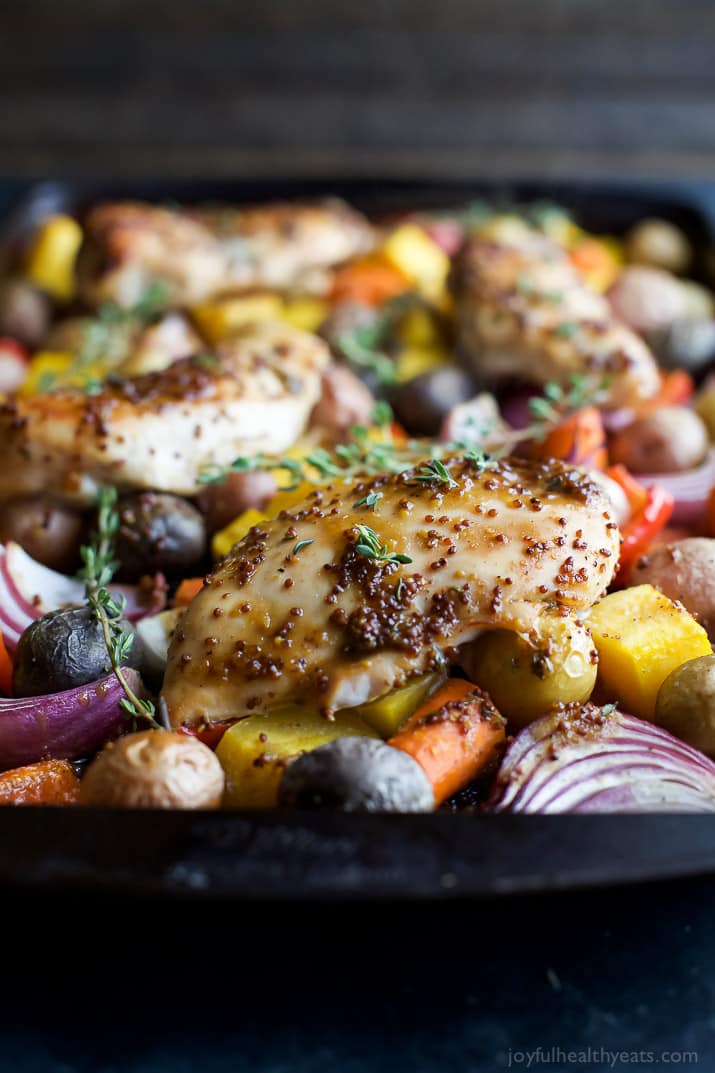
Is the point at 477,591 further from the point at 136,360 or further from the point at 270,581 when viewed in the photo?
the point at 136,360

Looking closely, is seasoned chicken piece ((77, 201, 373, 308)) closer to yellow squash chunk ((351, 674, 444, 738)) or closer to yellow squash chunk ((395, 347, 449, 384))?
yellow squash chunk ((395, 347, 449, 384))

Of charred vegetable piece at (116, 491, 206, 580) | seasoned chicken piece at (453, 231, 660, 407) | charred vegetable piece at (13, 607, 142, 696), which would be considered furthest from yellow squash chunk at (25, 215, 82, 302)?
charred vegetable piece at (13, 607, 142, 696)

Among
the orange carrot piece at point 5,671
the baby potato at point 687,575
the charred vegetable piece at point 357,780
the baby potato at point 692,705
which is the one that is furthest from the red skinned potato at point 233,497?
the baby potato at point 692,705

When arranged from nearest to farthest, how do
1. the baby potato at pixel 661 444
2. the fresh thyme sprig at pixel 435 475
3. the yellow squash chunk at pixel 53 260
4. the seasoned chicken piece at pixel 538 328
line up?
the fresh thyme sprig at pixel 435 475 → the baby potato at pixel 661 444 → the seasoned chicken piece at pixel 538 328 → the yellow squash chunk at pixel 53 260

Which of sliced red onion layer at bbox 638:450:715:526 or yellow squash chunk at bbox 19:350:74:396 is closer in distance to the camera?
sliced red onion layer at bbox 638:450:715:526

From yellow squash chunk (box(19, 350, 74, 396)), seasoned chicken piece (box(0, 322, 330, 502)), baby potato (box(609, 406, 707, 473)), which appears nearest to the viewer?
seasoned chicken piece (box(0, 322, 330, 502))

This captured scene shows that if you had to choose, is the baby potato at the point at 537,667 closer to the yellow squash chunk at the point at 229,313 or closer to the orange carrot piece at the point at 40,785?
the orange carrot piece at the point at 40,785

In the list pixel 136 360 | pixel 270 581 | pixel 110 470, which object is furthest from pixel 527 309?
pixel 270 581
